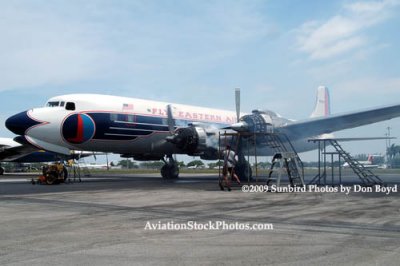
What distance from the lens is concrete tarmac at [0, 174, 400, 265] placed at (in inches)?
249

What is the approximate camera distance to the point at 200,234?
327 inches

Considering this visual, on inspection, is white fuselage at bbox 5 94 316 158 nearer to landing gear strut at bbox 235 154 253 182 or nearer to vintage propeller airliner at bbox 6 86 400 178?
vintage propeller airliner at bbox 6 86 400 178

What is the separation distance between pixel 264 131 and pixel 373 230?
14.5 m

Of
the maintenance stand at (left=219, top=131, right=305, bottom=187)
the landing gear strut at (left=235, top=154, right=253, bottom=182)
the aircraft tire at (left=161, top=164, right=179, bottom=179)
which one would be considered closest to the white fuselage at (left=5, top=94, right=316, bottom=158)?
the maintenance stand at (left=219, top=131, right=305, bottom=187)

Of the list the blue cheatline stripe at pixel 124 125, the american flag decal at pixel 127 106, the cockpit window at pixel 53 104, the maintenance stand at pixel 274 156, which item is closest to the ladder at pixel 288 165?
the maintenance stand at pixel 274 156

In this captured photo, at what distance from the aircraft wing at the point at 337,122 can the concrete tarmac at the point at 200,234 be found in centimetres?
902

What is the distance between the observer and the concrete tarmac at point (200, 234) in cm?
634

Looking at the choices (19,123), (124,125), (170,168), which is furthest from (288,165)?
(19,123)

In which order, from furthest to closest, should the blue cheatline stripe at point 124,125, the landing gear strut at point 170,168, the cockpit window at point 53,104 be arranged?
the landing gear strut at point 170,168, the blue cheatline stripe at point 124,125, the cockpit window at point 53,104

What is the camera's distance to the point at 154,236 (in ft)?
26.5

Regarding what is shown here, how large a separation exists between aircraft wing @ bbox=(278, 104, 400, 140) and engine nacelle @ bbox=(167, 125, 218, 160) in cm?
383

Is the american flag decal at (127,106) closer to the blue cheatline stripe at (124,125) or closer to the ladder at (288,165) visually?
the blue cheatline stripe at (124,125)

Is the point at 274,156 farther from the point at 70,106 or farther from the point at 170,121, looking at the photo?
the point at 70,106

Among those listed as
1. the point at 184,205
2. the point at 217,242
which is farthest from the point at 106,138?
Answer: the point at 217,242
